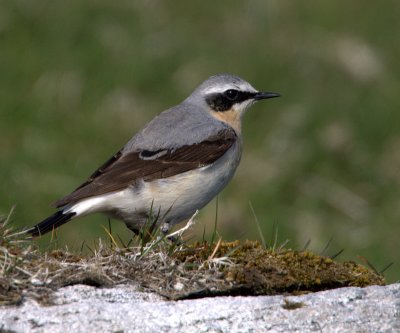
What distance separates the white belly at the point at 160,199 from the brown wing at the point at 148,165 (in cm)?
6

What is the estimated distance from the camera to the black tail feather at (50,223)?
26.5ft

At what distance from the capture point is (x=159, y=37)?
1495 centimetres

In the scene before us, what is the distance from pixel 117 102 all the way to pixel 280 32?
3232 mm

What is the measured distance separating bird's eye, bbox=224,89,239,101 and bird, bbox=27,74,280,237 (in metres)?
0.56

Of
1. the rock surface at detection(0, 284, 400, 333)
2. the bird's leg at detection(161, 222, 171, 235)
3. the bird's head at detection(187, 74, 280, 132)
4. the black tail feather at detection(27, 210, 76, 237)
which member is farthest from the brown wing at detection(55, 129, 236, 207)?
the rock surface at detection(0, 284, 400, 333)

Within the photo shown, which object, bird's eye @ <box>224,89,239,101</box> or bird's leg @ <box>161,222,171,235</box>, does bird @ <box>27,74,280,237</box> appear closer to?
bird's leg @ <box>161,222,171,235</box>

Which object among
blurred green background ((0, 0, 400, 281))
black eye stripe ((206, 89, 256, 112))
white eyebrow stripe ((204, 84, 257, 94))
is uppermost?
white eyebrow stripe ((204, 84, 257, 94))

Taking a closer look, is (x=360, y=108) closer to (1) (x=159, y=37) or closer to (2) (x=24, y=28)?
(1) (x=159, y=37)

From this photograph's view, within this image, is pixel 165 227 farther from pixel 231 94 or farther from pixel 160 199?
pixel 231 94

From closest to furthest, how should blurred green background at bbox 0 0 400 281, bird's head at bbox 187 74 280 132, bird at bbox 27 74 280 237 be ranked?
1. bird at bbox 27 74 280 237
2. bird's head at bbox 187 74 280 132
3. blurred green background at bbox 0 0 400 281

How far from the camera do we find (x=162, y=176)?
9.05m

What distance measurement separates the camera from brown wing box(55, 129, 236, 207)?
8898mm

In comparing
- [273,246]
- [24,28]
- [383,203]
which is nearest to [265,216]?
[383,203]

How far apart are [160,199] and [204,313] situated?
347cm
